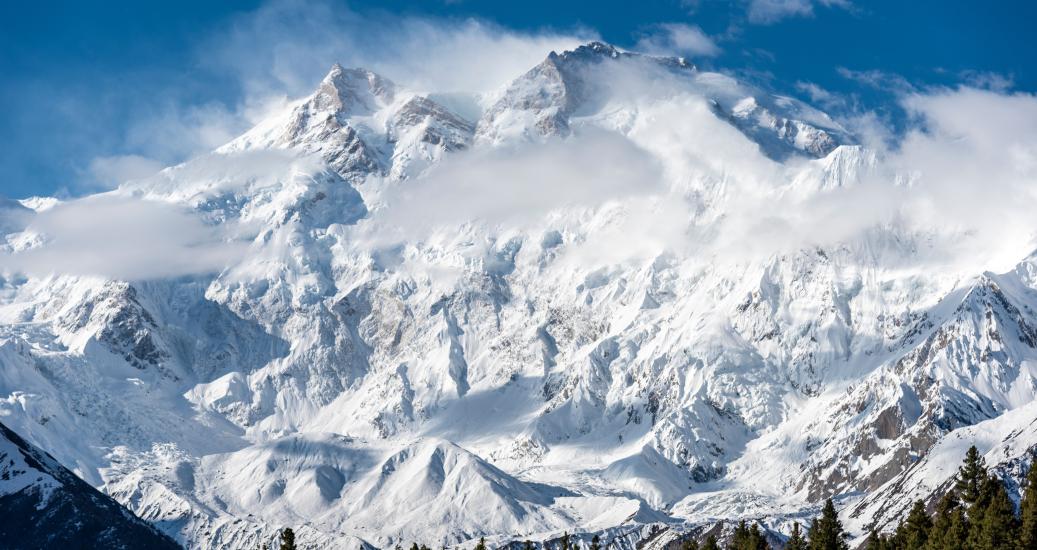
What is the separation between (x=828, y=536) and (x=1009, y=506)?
2676cm

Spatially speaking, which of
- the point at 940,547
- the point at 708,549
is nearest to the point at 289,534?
the point at 708,549

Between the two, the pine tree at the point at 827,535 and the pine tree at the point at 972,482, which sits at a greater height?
the pine tree at the point at 972,482

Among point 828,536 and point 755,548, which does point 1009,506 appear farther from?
point 755,548

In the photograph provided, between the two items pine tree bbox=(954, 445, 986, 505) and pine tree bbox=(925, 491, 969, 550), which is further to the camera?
pine tree bbox=(954, 445, 986, 505)

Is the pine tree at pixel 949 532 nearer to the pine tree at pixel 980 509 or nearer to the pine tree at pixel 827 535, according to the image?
the pine tree at pixel 980 509

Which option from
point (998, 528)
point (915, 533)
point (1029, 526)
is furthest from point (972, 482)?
point (1029, 526)

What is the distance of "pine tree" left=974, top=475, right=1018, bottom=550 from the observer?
162125mm

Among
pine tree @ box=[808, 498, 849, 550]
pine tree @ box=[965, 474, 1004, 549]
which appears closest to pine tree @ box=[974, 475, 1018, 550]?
pine tree @ box=[965, 474, 1004, 549]

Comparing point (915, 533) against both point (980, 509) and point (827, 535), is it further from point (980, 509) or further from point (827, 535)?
point (980, 509)

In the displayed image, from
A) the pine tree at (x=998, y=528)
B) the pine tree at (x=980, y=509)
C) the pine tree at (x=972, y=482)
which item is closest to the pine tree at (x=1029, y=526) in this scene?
the pine tree at (x=998, y=528)

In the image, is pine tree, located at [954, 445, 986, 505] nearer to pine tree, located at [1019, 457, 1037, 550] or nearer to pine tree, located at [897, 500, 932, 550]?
pine tree, located at [897, 500, 932, 550]

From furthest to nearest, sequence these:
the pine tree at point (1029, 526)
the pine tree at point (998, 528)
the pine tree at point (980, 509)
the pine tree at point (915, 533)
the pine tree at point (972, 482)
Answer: the pine tree at point (972, 482) → the pine tree at point (915, 533) → the pine tree at point (980, 509) → the pine tree at point (998, 528) → the pine tree at point (1029, 526)

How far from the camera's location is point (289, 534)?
643 feet

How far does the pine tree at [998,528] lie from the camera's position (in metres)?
162
